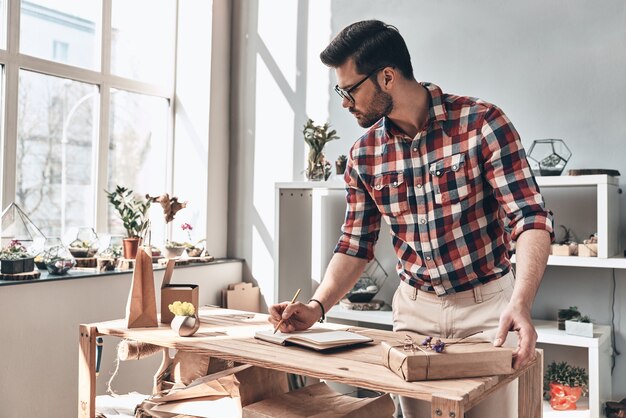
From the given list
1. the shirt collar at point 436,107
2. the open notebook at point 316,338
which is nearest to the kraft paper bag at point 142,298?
the open notebook at point 316,338

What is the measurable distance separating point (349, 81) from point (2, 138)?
2.34 m

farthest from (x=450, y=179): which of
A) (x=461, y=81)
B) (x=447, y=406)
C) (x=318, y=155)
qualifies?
(x=318, y=155)

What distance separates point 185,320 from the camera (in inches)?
87.4

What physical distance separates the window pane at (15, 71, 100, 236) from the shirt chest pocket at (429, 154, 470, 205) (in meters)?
2.58

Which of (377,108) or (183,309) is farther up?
(377,108)

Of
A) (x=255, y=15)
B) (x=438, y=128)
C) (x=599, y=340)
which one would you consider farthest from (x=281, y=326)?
(x=255, y=15)

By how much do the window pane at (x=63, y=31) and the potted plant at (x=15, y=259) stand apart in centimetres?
113

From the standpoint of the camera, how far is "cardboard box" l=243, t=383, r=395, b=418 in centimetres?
191

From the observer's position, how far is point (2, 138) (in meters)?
3.53

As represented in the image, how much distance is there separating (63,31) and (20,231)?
124 cm

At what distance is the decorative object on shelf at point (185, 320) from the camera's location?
2219 mm

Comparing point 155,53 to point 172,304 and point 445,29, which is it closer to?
point 445,29

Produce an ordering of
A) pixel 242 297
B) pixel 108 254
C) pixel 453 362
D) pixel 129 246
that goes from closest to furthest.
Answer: pixel 453 362 → pixel 108 254 → pixel 129 246 → pixel 242 297

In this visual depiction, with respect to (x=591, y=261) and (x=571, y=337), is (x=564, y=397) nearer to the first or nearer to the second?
(x=571, y=337)
